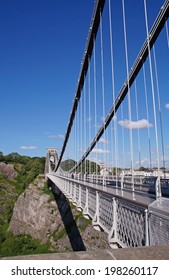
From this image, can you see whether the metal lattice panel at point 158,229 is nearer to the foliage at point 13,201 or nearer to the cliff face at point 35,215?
the foliage at point 13,201

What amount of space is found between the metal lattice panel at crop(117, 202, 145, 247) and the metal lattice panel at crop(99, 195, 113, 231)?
581 mm

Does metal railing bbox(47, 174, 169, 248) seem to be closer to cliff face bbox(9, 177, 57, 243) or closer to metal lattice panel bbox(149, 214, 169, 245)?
metal lattice panel bbox(149, 214, 169, 245)

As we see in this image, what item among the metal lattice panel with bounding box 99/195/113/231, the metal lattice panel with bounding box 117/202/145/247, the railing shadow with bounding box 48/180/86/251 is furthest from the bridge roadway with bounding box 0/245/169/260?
the railing shadow with bounding box 48/180/86/251

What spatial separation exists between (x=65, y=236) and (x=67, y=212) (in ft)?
14.6

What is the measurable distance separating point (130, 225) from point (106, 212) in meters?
1.82

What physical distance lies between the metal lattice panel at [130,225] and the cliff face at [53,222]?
20730mm

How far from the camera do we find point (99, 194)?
22.8 feet

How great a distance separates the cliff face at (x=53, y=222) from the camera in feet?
92.1

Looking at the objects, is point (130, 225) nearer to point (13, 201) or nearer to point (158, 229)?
point (158, 229)

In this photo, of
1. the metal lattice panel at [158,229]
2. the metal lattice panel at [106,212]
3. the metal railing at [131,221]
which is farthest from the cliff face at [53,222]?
the metal lattice panel at [158,229]
